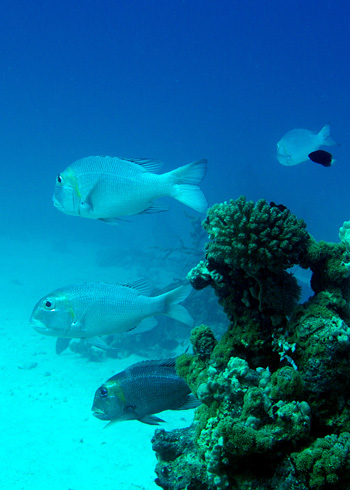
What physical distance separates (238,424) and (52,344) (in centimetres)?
1241

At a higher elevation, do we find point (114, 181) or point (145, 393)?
point (114, 181)

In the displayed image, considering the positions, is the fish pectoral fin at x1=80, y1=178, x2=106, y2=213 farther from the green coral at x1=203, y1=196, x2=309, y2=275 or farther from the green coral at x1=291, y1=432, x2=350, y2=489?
the green coral at x1=291, y1=432, x2=350, y2=489

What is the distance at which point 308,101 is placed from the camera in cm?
10169

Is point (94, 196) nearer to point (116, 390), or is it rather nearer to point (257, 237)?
point (257, 237)

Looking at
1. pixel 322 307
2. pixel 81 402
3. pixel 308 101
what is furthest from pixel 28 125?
pixel 322 307

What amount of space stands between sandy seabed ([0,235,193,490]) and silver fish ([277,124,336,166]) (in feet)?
19.8

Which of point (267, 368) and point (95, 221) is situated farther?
point (95, 221)

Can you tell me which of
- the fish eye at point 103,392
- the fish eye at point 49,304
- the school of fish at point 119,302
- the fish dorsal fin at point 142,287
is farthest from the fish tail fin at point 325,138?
the fish eye at point 103,392

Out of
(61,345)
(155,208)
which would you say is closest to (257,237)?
(155,208)

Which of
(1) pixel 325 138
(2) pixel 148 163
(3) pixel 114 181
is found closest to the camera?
(3) pixel 114 181

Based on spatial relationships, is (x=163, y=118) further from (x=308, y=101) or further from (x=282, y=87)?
(x=308, y=101)

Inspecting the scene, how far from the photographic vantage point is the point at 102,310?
11.3 ft

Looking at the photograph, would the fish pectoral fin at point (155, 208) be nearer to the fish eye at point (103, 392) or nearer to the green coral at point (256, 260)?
the green coral at point (256, 260)

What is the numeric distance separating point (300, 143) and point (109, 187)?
370 cm
